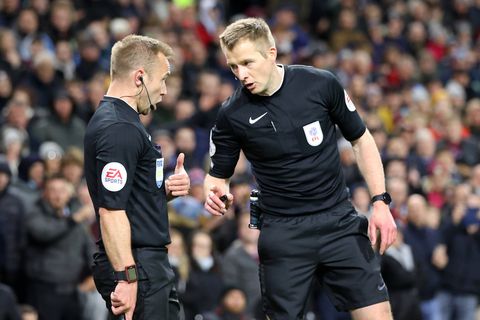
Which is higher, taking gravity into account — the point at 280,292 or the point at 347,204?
the point at 347,204

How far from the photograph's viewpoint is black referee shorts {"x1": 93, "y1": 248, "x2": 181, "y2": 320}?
517 centimetres

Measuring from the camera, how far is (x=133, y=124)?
5113 millimetres

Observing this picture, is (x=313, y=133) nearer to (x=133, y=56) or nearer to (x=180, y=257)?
(x=133, y=56)

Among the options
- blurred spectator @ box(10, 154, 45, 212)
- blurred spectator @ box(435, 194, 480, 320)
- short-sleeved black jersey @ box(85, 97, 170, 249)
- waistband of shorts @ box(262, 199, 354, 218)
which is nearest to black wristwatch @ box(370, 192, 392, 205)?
waistband of shorts @ box(262, 199, 354, 218)

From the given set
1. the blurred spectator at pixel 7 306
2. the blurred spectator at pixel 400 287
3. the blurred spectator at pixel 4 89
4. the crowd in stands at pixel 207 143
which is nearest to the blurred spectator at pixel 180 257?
the crowd in stands at pixel 207 143

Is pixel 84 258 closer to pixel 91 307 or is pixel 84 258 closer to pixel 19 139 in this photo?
pixel 91 307

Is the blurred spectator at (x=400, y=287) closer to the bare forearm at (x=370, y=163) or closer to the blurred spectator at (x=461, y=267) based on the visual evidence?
the blurred spectator at (x=461, y=267)

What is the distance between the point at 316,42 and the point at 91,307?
359 inches

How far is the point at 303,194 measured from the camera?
5.71 meters

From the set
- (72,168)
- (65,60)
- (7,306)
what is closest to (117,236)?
(7,306)

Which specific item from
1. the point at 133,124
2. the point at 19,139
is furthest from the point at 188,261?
the point at 133,124

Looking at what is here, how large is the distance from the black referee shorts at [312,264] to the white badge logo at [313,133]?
1.32ft

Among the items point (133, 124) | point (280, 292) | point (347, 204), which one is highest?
point (133, 124)

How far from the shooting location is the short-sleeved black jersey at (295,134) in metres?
5.67
